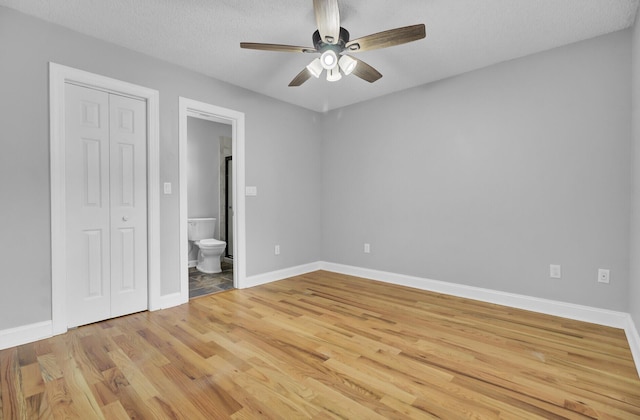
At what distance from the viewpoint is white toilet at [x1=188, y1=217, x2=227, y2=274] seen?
439 cm

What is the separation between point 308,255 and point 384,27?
3.17m

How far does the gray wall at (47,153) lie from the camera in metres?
2.16

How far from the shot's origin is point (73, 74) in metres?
2.43

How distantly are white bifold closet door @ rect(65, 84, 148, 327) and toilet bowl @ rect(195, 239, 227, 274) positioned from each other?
4.83 feet

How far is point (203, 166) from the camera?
5.25 meters

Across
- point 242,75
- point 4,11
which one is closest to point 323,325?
point 242,75

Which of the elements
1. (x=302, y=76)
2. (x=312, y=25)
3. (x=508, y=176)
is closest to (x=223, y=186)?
(x=302, y=76)

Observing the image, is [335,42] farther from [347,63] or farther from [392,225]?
[392,225]

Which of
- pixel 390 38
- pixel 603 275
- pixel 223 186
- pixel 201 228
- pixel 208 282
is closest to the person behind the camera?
pixel 390 38

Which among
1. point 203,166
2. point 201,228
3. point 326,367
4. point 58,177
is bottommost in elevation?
point 326,367

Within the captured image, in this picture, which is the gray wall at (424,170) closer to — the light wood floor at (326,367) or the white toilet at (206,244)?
the light wood floor at (326,367)

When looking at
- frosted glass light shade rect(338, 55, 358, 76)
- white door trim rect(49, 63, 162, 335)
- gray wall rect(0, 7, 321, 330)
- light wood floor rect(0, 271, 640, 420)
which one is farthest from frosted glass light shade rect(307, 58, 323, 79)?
light wood floor rect(0, 271, 640, 420)

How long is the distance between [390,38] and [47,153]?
108 inches

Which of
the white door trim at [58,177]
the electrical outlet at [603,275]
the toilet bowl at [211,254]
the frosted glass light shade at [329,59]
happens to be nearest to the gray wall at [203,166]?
the toilet bowl at [211,254]
